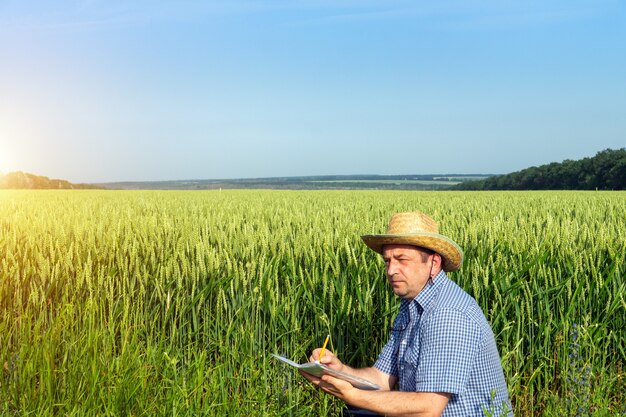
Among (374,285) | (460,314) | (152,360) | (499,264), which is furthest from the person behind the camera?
(499,264)

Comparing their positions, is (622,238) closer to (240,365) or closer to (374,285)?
(374,285)

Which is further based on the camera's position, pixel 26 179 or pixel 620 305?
pixel 26 179

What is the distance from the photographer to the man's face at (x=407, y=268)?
2.51 metres

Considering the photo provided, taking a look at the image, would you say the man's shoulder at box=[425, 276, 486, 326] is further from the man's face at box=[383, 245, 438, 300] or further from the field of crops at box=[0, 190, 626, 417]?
the field of crops at box=[0, 190, 626, 417]

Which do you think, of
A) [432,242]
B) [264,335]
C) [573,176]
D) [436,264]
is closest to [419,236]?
[432,242]

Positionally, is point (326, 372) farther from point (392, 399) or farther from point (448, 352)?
point (448, 352)

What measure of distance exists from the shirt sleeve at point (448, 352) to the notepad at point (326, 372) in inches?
7.8

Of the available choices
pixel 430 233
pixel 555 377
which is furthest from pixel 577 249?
pixel 430 233

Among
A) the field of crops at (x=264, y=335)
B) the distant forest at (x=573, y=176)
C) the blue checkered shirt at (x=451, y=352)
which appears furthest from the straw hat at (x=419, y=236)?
the distant forest at (x=573, y=176)

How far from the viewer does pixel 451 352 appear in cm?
229

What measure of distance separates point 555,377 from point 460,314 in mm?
1653

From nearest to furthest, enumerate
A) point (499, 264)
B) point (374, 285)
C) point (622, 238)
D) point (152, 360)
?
point (152, 360)
point (374, 285)
point (499, 264)
point (622, 238)

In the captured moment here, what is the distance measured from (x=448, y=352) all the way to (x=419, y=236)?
1.55 ft

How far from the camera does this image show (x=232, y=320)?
Answer: 11.4 ft
